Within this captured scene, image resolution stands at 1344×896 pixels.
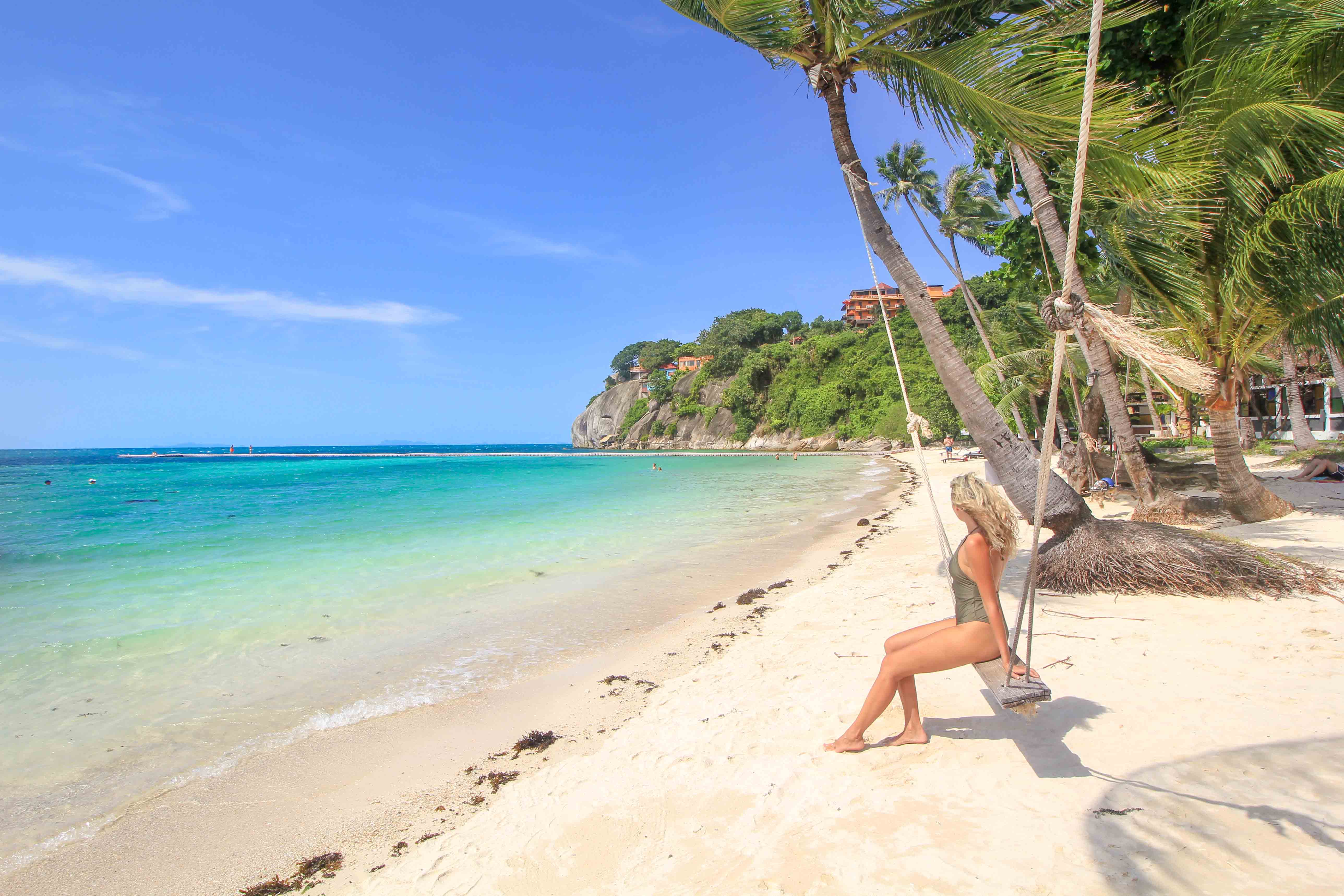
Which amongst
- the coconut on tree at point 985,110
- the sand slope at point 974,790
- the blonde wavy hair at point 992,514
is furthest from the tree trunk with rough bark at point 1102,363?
the blonde wavy hair at point 992,514

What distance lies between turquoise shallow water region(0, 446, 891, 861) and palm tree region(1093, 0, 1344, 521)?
5.87 meters

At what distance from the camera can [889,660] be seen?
2.83 m

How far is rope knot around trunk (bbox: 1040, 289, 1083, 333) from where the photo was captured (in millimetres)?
2537

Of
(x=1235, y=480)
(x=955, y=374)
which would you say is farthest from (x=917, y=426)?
(x=1235, y=480)

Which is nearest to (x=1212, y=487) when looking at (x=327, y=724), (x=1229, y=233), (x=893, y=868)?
(x=1229, y=233)

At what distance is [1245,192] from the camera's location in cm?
567

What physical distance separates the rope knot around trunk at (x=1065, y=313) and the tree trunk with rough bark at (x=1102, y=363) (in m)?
4.98

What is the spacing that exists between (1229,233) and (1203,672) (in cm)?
497

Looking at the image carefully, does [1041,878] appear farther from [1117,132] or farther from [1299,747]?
[1117,132]

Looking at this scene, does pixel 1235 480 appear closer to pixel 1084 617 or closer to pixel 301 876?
pixel 1084 617

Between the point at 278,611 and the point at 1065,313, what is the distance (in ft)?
25.4

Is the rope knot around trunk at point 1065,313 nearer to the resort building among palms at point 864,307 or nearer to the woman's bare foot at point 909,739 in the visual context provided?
the woman's bare foot at point 909,739

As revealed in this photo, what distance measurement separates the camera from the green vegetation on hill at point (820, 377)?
47688mm

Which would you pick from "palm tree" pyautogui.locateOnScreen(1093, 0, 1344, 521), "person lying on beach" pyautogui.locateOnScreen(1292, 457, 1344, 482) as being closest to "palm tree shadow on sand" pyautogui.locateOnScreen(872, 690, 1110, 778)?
"palm tree" pyautogui.locateOnScreen(1093, 0, 1344, 521)
